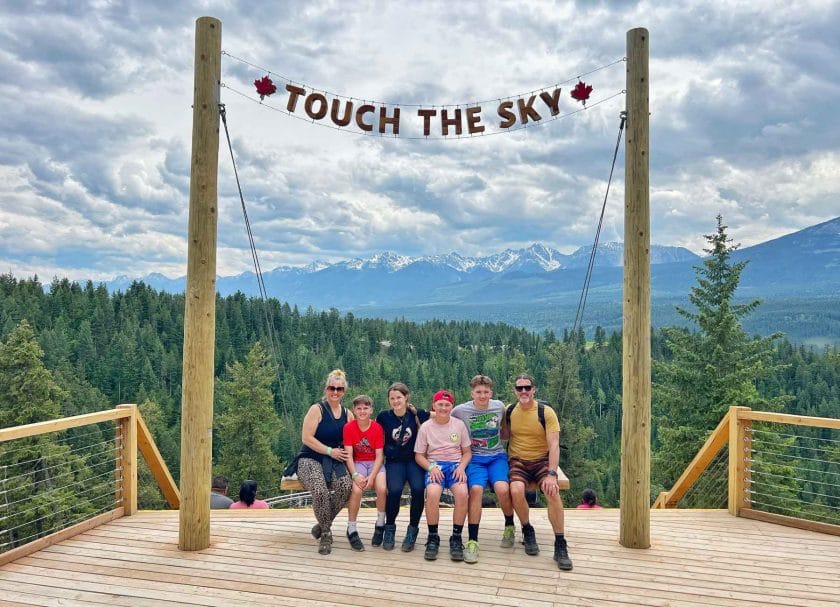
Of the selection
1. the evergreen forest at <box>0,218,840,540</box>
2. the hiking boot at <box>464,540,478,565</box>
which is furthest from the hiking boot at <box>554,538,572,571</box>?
the evergreen forest at <box>0,218,840,540</box>

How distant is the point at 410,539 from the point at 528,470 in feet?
3.37

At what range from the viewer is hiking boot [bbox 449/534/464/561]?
4387 mm

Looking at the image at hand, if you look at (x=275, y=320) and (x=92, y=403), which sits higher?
(x=275, y=320)

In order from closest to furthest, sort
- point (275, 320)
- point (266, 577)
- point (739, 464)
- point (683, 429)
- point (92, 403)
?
1. point (266, 577)
2. point (739, 464)
3. point (683, 429)
4. point (92, 403)
5. point (275, 320)

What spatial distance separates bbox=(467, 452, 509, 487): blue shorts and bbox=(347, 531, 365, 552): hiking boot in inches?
36.7

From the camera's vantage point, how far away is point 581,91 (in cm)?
517

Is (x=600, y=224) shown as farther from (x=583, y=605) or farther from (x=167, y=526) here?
(x=167, y=526)

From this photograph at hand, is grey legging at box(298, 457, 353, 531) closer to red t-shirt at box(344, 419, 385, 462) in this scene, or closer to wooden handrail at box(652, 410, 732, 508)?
red t-shirt at box(344, 419, 385, 462)

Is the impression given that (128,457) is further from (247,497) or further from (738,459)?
(738,459)

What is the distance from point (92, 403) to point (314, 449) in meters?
45.4

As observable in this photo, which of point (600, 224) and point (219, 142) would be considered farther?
point (600, 224)

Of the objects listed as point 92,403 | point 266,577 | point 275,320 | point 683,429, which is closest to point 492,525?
point 266,577

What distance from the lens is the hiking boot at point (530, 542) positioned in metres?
4.52

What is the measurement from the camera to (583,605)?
3719 mm
